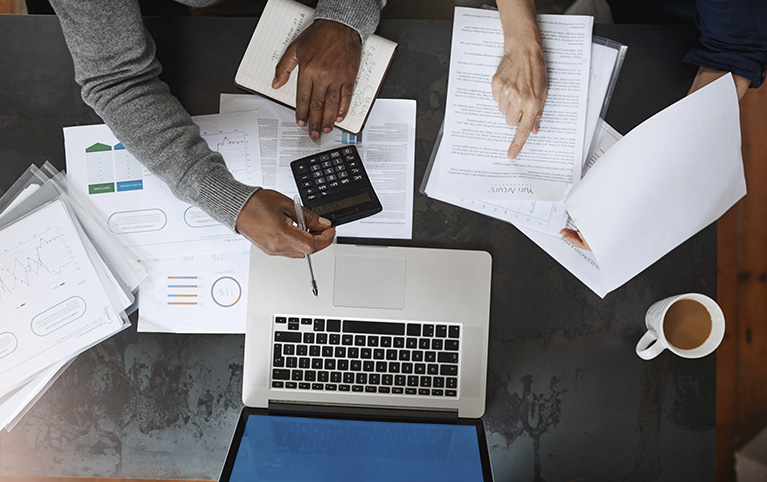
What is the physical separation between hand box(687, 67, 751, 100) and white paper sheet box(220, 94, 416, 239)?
43cm

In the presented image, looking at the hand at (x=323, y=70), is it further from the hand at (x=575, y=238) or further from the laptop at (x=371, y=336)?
the hand at (x=575, y=238)

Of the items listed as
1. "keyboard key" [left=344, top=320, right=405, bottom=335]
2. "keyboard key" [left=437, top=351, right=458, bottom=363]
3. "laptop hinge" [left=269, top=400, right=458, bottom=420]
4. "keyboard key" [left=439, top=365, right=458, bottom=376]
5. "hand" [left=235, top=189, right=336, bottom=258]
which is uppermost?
"hand" [left=235, top=189, right=336, bottom=258]

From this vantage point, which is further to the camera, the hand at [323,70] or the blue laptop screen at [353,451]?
the hand at [323,70]

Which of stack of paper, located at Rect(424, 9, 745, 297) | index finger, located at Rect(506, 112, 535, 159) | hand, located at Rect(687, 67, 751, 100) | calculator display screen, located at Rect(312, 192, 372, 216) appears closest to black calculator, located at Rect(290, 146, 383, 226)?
calculator display screen, located at Rect(312, 192, 372, 216)

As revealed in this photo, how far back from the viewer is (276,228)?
674mm

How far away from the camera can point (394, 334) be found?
730 mm

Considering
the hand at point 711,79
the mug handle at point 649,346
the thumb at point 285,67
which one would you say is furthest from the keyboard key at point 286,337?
→ the hand at point 711,79

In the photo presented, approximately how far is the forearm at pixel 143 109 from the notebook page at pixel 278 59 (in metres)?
0.12

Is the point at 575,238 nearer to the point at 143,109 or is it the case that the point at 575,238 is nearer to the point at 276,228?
the point at 276,228

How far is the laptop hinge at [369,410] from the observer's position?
0.71 meters

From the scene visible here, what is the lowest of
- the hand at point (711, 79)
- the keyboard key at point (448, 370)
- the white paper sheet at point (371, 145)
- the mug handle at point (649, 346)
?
the keyboard key at point (448, 370)

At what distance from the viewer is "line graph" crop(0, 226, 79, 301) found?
0.75 meters

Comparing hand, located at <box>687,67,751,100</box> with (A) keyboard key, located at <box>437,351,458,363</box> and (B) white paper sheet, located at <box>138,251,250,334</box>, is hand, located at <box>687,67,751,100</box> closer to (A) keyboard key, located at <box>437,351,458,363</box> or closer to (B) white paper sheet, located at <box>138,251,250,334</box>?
(A) keyboard key, located at <box>437,351,458,363</box>

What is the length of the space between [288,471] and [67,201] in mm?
523
